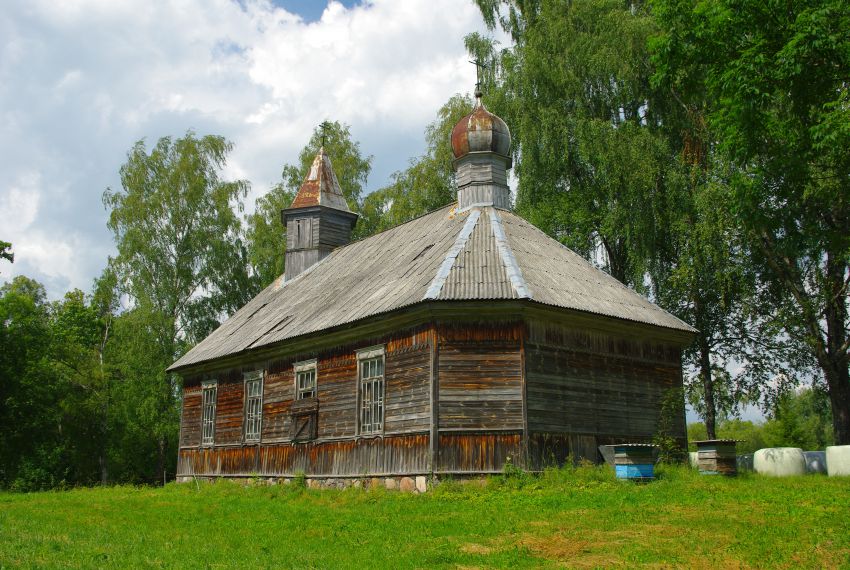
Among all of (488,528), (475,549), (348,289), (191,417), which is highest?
(348,289)

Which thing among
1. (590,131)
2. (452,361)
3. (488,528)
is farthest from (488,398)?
(590,131)

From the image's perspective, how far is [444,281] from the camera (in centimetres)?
1552

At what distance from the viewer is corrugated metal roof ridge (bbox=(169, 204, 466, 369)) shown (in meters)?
17.0

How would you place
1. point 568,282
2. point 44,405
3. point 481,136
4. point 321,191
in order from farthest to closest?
point 44,405, point 321,191, point 481,136, point 568,282

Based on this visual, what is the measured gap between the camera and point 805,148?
1619 cm

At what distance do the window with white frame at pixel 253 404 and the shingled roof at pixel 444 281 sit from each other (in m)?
0.79

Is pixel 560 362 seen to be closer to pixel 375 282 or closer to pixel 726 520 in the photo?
pixel 375 282

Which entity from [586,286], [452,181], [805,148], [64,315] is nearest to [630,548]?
[586,286]

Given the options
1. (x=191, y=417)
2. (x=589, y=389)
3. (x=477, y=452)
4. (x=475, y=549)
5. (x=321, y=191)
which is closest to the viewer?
(x=475, y=549)

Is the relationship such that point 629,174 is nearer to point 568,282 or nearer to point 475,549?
point 568,282

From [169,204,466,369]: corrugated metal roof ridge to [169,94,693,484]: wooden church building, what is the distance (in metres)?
0.08

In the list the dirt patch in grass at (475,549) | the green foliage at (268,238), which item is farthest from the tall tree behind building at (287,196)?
the dirt patch in grass at (475,549)

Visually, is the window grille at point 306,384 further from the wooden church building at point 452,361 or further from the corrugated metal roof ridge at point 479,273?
the corrugated metal roof ridge at point 479,273

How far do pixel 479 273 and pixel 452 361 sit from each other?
202cm
